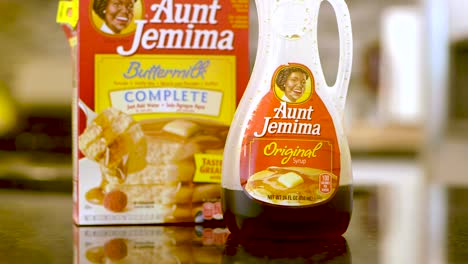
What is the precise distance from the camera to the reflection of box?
1.81 feet

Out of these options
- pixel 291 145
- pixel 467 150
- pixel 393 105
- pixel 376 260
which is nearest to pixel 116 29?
pixel 291 145

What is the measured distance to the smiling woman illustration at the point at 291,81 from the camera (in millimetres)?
635

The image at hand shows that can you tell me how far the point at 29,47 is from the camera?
11.3ft

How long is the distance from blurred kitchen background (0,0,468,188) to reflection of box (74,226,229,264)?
7.69 feet

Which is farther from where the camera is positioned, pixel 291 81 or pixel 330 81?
pixel 330 81

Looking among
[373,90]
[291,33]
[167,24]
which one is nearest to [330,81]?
[373,90]

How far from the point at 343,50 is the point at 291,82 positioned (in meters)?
0.06

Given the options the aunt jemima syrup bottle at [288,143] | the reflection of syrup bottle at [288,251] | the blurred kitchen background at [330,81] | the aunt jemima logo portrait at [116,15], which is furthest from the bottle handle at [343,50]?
the blurred kitchen background at [330,81]

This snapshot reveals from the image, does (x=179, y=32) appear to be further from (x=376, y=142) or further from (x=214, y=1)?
(x=376, y=142)

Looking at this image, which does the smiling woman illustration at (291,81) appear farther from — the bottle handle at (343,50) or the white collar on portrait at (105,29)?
the white collar on portrait at (105,29)

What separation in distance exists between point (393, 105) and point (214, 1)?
9.18ft

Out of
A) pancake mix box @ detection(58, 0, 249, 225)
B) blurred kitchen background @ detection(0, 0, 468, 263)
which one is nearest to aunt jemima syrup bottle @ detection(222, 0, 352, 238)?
pancake mix box @ detection(58, 0, 249, 225)

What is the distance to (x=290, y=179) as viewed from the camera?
624mm

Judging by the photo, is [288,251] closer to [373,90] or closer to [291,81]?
[291,81]
